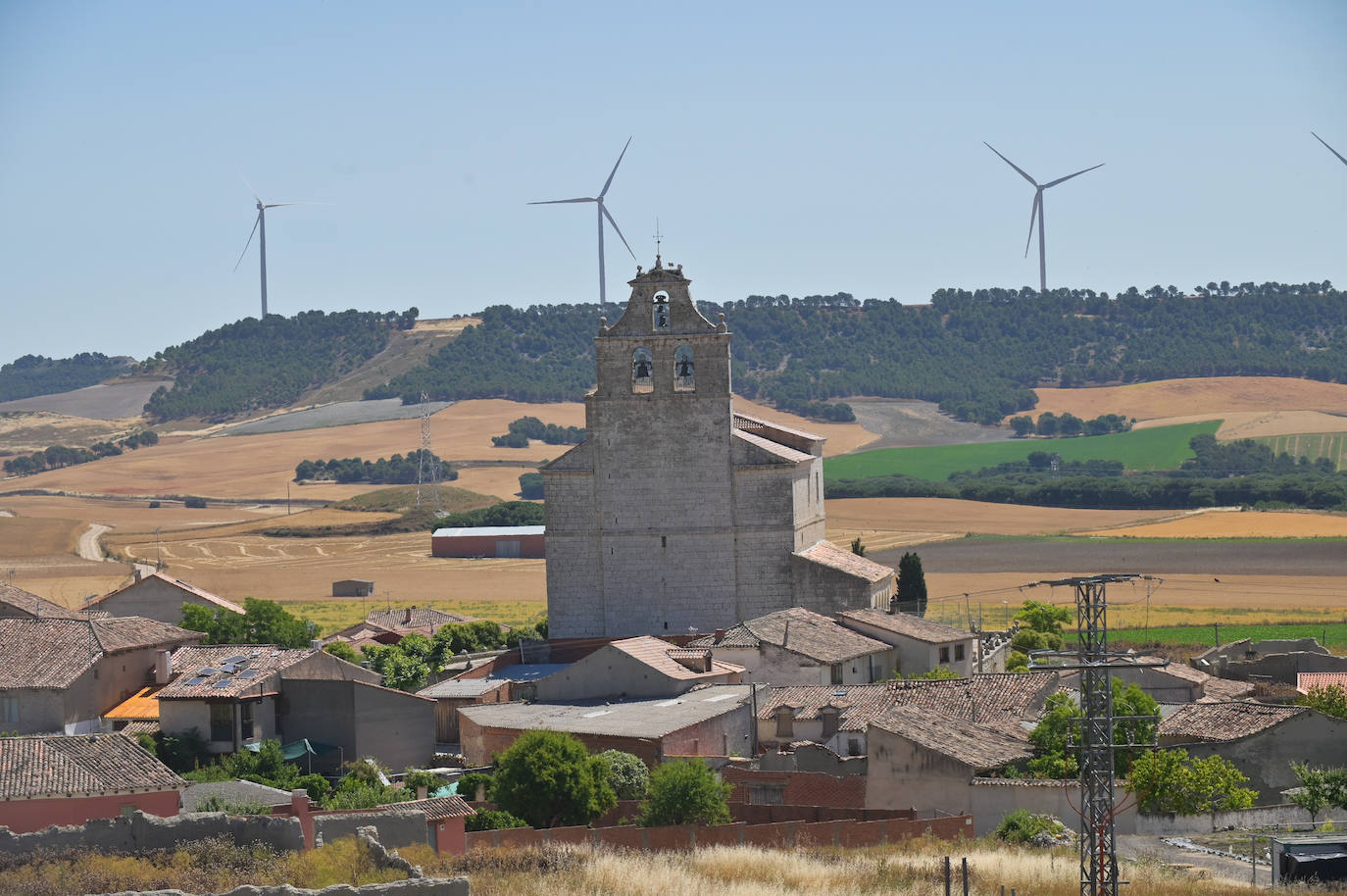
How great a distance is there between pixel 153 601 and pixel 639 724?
21.1 m

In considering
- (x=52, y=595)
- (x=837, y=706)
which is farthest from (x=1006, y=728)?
(x=52, y=595)

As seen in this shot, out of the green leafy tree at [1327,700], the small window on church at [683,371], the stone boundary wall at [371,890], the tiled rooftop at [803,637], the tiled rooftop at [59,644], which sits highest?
the small window on church at [683,371]

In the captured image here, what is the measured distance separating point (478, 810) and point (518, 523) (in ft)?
260

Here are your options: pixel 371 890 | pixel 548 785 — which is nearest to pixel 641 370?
pixel 548 785

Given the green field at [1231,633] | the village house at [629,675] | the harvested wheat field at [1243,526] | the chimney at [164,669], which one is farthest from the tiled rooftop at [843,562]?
the harvested wheat field at [1243,526]

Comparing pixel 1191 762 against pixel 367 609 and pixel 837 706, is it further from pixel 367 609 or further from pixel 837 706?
pixel 367 609

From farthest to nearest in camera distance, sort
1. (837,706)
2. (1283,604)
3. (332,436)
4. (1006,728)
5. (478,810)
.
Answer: (332,436) → (1283,604) → (837,706) → (1006,728) → (478,810)

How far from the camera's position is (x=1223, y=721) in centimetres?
3975

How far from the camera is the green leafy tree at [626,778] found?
125 ft

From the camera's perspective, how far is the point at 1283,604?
75.2m

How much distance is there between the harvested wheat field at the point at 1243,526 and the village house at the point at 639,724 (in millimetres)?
65351

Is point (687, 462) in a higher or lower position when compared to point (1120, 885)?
higher

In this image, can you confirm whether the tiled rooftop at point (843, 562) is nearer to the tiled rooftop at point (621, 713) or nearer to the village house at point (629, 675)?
the village house at point (629, 675)

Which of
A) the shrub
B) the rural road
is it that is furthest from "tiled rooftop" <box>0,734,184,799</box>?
the rural road
